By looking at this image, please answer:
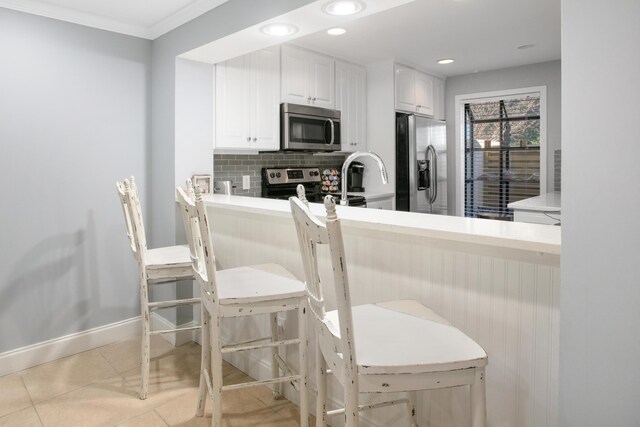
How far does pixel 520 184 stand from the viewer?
16.2 feet

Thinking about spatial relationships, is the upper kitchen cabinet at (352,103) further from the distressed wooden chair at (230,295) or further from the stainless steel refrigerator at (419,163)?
→ the distressed wooden chair at (230,295)

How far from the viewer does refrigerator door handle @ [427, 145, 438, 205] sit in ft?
15.1

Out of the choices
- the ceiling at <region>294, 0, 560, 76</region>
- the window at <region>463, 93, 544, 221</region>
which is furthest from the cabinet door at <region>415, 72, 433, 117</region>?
the window at <region>463, 93, 544, 221</region>

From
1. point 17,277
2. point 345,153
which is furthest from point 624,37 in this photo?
point 345,153

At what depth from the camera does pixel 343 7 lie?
2.02m

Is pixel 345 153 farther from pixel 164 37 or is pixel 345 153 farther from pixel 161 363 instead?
pixel 161 363

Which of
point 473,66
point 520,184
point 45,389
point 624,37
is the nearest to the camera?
point 624,37

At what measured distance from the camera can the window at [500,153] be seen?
478 centimetres

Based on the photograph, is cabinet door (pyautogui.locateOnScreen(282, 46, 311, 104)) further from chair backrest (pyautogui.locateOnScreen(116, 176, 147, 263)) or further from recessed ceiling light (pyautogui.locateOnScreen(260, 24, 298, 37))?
chair backrest (pyautogui.locateOnScreen(116, 176, 147, 263))

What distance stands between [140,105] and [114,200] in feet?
2.33

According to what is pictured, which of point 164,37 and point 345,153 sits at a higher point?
point 164,37

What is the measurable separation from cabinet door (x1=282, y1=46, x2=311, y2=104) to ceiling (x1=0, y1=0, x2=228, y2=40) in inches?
40.5

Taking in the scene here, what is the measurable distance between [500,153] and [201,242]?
4.26 meters

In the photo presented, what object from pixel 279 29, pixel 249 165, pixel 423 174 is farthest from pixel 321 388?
pixel 423 174
